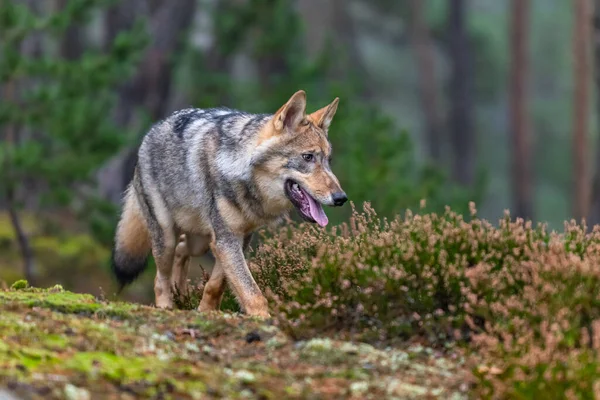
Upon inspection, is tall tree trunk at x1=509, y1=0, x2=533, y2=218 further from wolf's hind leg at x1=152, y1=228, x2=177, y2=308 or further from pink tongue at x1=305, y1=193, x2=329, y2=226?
pink tongue at x1=305, y1=193, x2=329, y2=226

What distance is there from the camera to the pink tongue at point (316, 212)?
791 cm

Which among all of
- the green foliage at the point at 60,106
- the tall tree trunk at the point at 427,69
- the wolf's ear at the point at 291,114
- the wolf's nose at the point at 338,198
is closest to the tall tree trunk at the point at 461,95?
the tall tree trunk at the point at 427,69

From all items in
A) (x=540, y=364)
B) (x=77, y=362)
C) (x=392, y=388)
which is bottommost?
(x=77, y=362)

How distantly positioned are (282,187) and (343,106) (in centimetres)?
1269

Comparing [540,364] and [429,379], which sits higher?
[540,364]

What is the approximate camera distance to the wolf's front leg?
7922mm

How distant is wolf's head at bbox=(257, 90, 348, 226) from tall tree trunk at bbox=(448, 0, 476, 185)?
96.3ft

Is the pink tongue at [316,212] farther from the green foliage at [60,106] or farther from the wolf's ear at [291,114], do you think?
the green foliage at [60,106]

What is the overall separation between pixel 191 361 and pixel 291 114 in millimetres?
2973

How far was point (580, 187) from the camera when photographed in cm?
2805

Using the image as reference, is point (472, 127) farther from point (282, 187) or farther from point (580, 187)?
point (282, 187)

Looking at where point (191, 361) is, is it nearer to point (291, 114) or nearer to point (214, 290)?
point (214, 290)

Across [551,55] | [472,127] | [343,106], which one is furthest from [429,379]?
[551,55]

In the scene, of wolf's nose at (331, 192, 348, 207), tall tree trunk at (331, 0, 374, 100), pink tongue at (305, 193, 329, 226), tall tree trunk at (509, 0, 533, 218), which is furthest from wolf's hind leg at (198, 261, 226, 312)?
tall tree trunk at (331, 0, 374, 100)
